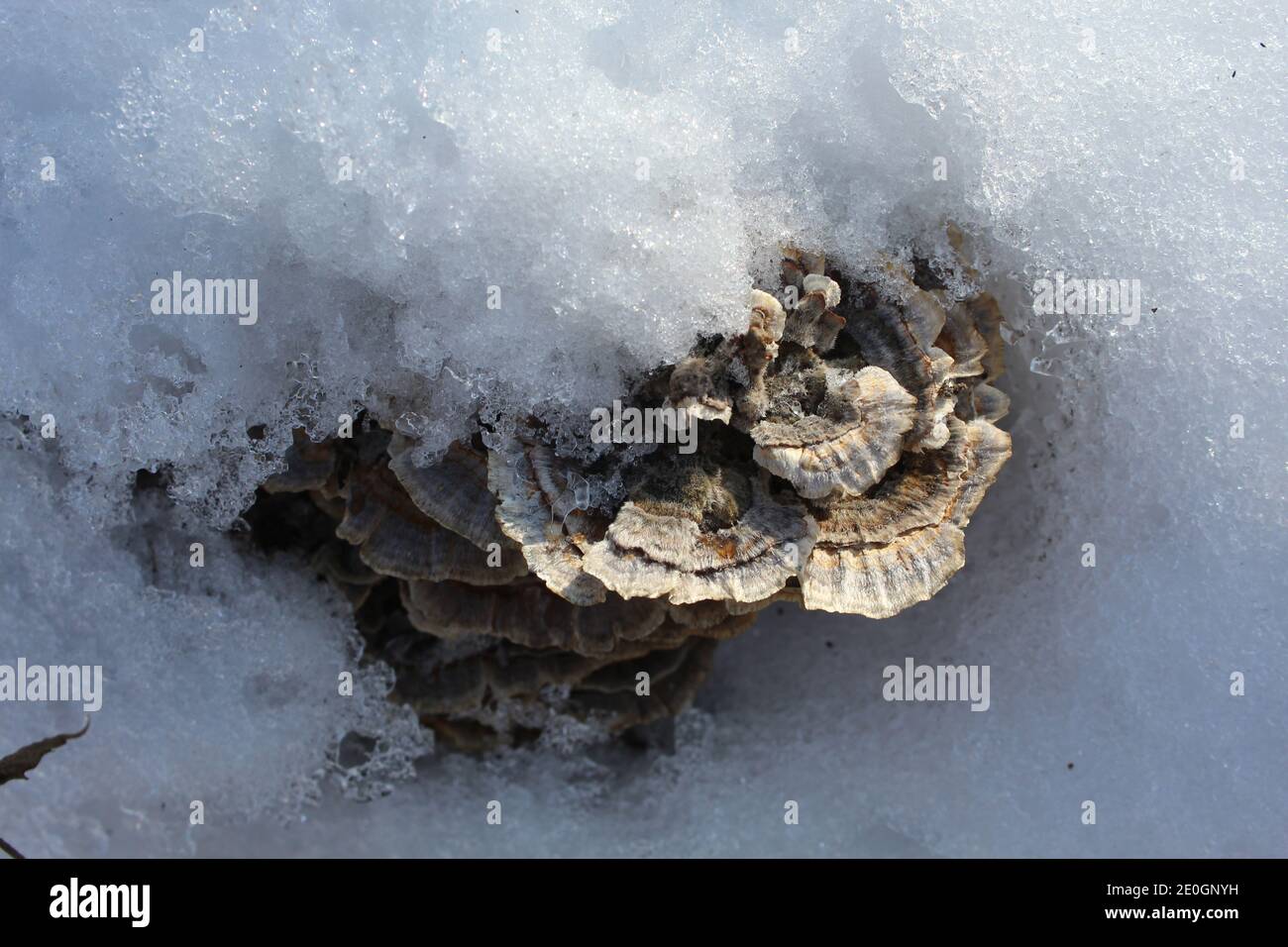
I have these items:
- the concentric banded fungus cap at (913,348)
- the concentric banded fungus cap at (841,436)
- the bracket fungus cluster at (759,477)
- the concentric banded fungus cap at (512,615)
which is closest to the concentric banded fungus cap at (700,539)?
the bracket fungus cluster at (759,477)

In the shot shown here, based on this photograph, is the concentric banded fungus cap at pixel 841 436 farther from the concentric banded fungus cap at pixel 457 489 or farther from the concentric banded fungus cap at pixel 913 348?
the concentric banded fungus cap at pixel 457 489

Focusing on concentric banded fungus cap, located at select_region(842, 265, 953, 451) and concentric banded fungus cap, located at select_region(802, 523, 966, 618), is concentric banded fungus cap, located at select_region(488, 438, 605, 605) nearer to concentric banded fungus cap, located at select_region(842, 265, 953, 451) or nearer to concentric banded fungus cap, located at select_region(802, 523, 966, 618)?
concentric banded fungus cap, located at select_region(802, 523, 966, 618)

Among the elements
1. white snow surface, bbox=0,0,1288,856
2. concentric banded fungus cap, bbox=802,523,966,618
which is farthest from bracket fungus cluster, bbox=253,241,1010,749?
white snow surface, bbox=0,0,1288,856

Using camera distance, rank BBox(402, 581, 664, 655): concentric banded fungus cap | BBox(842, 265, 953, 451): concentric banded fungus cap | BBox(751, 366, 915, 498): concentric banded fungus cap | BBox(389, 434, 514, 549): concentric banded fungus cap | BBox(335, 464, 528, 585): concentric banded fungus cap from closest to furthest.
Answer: BBox(751, 366, 915, 498): concentric banded fungus cap < BBox(842, 265, 953, 451): concentric banded fungus cap < BBox(389, 434, 514, 549): concentric banded fungus cap < BBox(335, 464, 528, 585): concentric banded fungus cap < BBox(402, 581, 664, 655): concentric banded fungus cap

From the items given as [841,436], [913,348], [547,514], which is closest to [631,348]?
[547,514]

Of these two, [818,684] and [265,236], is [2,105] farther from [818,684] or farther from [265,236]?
[818,684]
